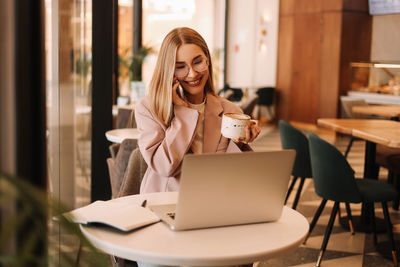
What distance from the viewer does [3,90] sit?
0.81 meters

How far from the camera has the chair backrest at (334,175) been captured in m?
3.25

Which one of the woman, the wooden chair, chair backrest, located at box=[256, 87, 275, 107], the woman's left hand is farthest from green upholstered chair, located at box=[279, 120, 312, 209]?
chair backrest, located at box=[256, 87, 275, 107]

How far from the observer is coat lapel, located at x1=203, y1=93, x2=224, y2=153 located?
90.3 inches

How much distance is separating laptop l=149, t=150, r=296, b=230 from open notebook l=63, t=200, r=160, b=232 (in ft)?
0.28

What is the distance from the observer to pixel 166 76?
7.30 feet

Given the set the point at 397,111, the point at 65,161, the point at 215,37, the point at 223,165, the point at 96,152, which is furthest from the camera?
the point at 215,37

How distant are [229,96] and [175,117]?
533 cm

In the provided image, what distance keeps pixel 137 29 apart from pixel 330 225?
6.54 metres

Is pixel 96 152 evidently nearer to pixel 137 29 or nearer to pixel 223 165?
pixel 223 165

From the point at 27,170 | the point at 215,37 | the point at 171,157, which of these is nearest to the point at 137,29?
the point at 215,37

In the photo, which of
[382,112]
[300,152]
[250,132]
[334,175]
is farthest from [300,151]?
[382,112]

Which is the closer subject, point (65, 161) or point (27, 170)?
point (27, 170)

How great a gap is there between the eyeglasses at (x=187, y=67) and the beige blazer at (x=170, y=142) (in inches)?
5.7

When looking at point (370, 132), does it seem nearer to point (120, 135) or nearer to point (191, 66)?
point (120, 135)
